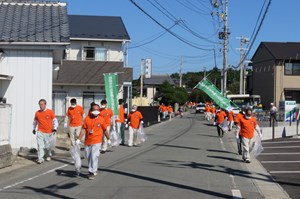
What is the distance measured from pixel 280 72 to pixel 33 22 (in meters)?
42.2

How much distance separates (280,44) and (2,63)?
48.1 m

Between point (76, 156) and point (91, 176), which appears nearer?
point (91, 176)

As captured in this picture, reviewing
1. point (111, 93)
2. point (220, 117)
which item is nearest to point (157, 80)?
point (220, 117)

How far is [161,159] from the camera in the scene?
47.0 ft

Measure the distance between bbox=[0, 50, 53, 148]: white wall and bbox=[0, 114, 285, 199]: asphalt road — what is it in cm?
186

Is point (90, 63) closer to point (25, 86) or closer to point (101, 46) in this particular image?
point (101, 46)

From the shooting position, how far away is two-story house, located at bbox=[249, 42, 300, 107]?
5406 cm

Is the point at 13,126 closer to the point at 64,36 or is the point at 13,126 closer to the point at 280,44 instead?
the point at 64,36

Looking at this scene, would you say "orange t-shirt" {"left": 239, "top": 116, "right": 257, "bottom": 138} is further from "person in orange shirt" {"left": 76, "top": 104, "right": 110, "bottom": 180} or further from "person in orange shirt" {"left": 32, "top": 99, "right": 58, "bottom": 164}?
"person in orange shirt" {"left": 32, "top": 99, "right": 58, "bottom": 164}

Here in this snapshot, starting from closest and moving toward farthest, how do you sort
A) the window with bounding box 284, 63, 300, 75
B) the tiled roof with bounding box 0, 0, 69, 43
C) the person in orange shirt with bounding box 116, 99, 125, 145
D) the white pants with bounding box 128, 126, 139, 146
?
the tiled roof with bounding box 0, 0, 69, 43 < the white pants with bounding box 128, 126, 139, 146 < the person in orange shirt with bounding box 116, 99, 125, 145 < the window with bounding box 284, 63, 300, 75

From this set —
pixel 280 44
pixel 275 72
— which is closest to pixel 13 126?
pixel 275 72

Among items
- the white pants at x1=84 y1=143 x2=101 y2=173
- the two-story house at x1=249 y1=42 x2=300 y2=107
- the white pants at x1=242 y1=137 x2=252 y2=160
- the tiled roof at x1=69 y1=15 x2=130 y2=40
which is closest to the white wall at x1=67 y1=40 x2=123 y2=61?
the tiled roof at x1=69 y1=15 x2=130 y2=40

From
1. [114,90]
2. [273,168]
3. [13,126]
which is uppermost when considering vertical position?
[114,90]

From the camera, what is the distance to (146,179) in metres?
10.4
